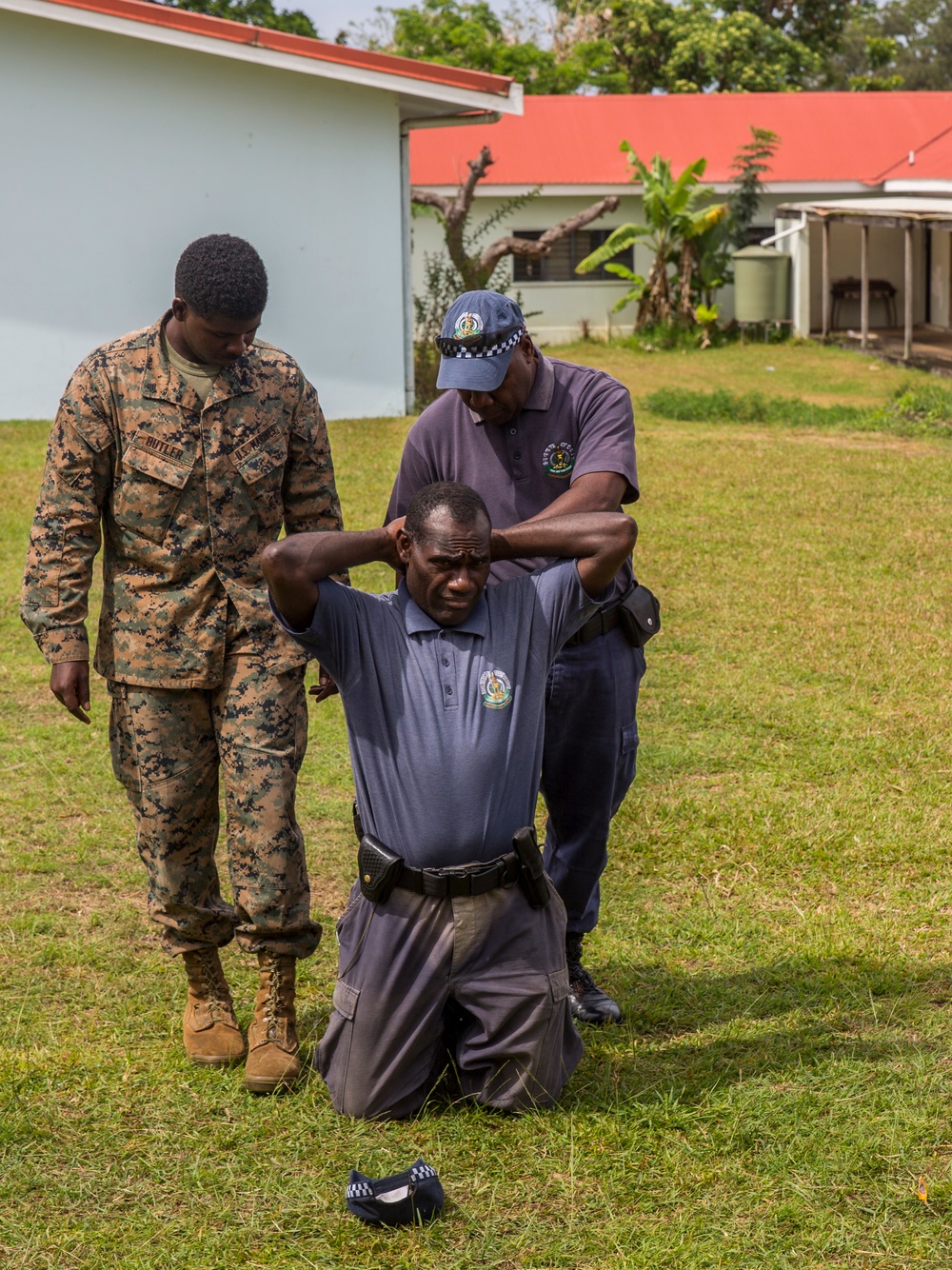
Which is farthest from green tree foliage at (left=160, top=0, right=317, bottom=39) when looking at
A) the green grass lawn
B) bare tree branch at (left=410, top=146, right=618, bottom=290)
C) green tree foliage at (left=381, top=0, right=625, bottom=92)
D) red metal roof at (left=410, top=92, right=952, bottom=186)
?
the green grass lawn

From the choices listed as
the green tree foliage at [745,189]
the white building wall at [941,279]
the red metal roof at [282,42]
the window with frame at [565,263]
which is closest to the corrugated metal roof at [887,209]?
the green tree foliage at [745,189]

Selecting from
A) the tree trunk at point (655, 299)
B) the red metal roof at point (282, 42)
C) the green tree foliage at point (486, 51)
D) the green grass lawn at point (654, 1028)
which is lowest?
the green grass lawn at point (654, 1028)

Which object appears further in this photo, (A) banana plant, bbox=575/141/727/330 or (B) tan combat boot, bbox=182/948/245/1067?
(A) banana plant, bbox=575/141/727/330

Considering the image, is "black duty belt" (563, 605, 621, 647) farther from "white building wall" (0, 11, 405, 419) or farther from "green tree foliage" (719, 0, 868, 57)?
"green tree foliage" (719, 0, 868, 57)

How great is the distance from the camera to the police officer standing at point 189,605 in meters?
3.55

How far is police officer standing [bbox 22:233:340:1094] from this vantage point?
3551 millimetres

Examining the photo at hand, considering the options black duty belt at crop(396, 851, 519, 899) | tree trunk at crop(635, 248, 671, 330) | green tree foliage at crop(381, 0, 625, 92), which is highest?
green tree foliage at crop(381, 0, 625, 92)

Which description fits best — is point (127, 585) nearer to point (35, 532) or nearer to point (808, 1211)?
point (35, 532)

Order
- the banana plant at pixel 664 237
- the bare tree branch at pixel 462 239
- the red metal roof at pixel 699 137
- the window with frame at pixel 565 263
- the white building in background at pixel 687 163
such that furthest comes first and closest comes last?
1. the window with frame at pixel 565 263
2. the red metal roof at pixel 699 137
3. the white building in background at pixel 687 163
4. the banana plant at pixel 664 237
5. the bare tree branch at pixel 462 239

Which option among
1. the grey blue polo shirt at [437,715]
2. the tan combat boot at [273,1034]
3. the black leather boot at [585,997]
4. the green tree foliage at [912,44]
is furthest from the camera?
the green tree foliage at [912,44]

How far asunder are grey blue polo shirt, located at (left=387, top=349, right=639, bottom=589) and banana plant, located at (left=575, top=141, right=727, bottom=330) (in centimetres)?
1955

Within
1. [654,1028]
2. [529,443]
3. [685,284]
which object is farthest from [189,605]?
[685,284]

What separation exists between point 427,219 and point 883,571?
55.0 feet

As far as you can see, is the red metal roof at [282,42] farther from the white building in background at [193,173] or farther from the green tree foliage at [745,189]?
the green tree foliage at [745,189]
